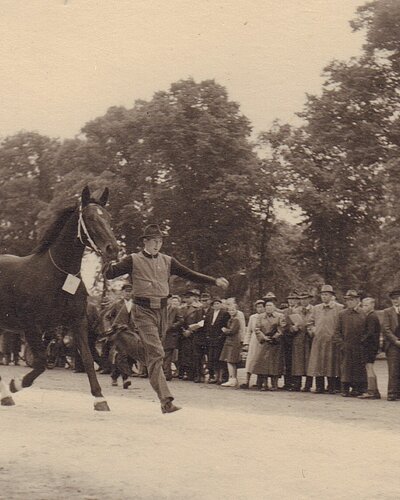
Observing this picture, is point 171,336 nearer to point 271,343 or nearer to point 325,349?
point 271,343

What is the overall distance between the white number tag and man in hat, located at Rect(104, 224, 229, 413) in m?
0.54

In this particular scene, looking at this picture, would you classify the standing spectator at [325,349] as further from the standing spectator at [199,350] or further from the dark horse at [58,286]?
the dark horse at [58,286]

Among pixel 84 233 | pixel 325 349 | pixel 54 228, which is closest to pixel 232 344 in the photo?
pixel 325 349

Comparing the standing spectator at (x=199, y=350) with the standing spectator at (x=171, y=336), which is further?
the standing spectator at (x=171, y=336)

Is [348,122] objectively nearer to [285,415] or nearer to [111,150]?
[111,150]

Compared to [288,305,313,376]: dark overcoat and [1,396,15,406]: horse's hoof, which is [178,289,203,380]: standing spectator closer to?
[288,305,313,376]: dark overcoat

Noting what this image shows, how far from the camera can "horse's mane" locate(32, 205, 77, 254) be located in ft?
31.0

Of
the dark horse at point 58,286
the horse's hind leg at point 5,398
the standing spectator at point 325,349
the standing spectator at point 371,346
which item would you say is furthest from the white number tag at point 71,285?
the standing spectator at point 325,349

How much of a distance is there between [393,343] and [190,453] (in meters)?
8.13

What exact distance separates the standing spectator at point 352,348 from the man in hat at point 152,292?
252 inches

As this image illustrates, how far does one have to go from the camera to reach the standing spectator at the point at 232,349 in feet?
55.7

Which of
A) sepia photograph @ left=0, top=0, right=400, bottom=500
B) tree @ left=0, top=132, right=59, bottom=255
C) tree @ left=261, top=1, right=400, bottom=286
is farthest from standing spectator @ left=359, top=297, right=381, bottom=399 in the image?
tree @ left=0, top=132, right=59, bottom=255

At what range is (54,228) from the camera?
9516 millimetres

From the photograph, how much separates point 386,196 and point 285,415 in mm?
19077
